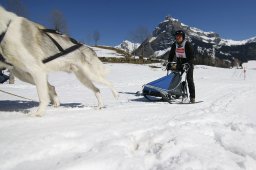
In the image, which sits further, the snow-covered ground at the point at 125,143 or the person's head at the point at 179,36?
the person's head at the point at 179,36

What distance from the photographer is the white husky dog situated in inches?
205

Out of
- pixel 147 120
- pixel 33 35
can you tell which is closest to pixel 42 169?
pixel 147 120

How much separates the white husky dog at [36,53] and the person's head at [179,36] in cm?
333

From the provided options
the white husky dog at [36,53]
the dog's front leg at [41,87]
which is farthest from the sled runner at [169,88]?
the dog's front leg at [41,87]

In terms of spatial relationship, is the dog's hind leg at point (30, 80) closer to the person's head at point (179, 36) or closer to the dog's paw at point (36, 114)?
the dog's paw at point (36, 114)

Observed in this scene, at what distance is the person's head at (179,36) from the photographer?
29.5ft

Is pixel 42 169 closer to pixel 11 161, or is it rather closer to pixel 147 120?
pixel 11 161

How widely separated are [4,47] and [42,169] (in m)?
2.93

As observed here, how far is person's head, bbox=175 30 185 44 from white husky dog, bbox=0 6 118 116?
10.9 ft

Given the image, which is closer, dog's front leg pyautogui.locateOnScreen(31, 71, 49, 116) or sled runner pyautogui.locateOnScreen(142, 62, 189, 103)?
dog's front leg pyautogui.locateOnScreen(31, 71, 49, 116)

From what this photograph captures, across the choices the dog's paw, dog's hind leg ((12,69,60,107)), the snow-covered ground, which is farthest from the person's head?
the dog's paw

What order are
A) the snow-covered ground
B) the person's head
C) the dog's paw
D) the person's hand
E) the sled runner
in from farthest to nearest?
1. the person's hand
2. the person's head
3. the sled runner
4. the dog's paw
5. the snow-covered ground

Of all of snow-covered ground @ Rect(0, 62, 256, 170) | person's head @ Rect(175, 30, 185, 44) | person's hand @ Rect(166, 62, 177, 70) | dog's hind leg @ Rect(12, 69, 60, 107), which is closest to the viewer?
snow-covered ground @ Rect(0, 62, 256, 170)

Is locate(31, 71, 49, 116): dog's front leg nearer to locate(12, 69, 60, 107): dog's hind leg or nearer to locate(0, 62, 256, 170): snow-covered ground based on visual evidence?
locate(0, 62, 256, 170): snow-covered ground
